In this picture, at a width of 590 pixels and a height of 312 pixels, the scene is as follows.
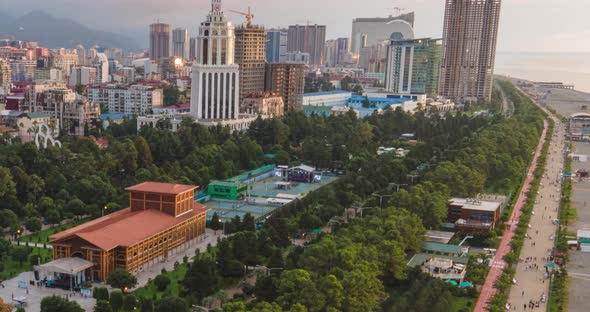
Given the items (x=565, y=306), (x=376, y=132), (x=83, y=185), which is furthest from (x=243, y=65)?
(x=565, y=306)

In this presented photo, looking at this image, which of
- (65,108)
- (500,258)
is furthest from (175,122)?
(500,258)

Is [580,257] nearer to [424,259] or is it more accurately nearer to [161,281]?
[424,259]

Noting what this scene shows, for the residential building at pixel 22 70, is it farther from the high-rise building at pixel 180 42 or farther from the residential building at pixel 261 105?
the high-rise building at pixel 180 42

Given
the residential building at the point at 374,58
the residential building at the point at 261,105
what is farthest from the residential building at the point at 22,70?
the residential building at the point at 374,58

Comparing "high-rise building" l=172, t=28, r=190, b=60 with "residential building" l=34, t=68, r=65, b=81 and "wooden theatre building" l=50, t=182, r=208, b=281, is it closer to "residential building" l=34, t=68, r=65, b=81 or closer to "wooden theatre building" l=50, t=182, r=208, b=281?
"residential building" l=34, t=68, r=65, b=81

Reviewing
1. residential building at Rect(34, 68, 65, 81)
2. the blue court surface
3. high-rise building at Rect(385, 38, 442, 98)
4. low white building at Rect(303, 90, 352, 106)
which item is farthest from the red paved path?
residential building at Rect(34, 68, 65, 81)
